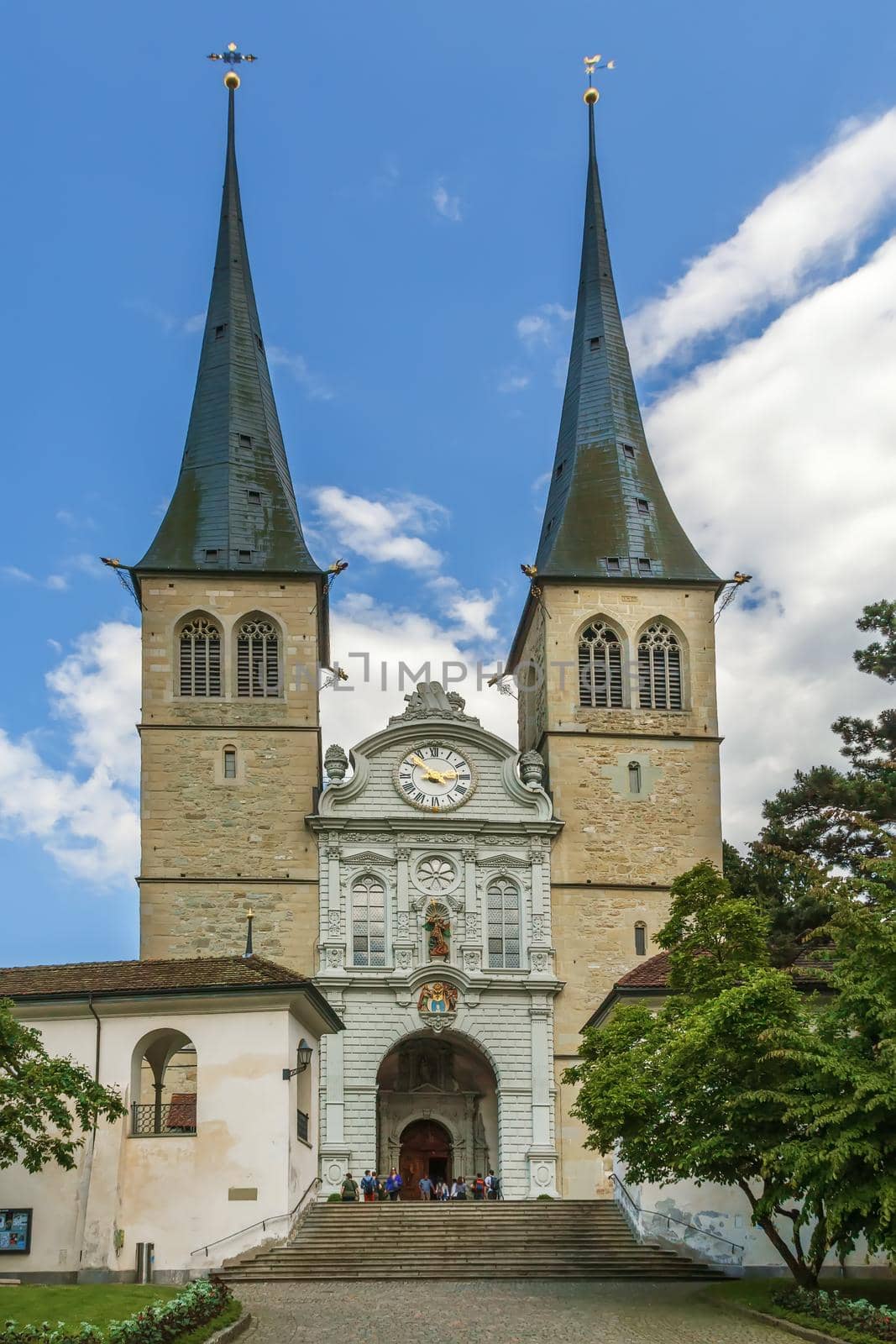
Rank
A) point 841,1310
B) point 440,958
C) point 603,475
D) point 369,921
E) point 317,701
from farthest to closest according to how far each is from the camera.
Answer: point 603,475 → point 317,701 → point 369,921 → point 440,958 → point 841,1310

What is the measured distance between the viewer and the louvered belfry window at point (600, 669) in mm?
51000

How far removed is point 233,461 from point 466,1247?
29196 millimetres

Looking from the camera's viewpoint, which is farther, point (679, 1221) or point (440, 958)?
point (440, 958)

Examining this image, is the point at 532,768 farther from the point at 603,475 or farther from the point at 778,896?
the point at 603,475

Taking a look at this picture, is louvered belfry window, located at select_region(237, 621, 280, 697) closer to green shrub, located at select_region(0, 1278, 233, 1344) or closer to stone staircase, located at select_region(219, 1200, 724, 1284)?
stone staircase, located at select_region(219, 1200, 724, 1284)

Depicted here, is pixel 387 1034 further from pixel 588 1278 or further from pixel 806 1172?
pixel 806 1172

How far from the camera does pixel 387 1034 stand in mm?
46438

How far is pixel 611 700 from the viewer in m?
51.1

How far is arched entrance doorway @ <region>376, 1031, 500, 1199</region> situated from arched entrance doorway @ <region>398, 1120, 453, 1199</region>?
2 cm

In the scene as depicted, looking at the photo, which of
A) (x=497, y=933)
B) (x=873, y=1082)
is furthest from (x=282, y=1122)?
(x=497, y=933)

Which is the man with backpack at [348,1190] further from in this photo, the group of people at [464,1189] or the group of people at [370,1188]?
the group of people at [464,1189]

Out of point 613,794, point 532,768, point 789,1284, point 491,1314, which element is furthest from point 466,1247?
point 613,794

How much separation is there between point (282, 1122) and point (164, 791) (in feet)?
65.8

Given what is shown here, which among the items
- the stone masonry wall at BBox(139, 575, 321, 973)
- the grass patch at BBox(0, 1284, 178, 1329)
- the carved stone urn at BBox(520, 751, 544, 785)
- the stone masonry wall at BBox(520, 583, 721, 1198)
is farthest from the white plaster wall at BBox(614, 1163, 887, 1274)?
the carved stone urn at BBox(520, 751, 544, 785)
